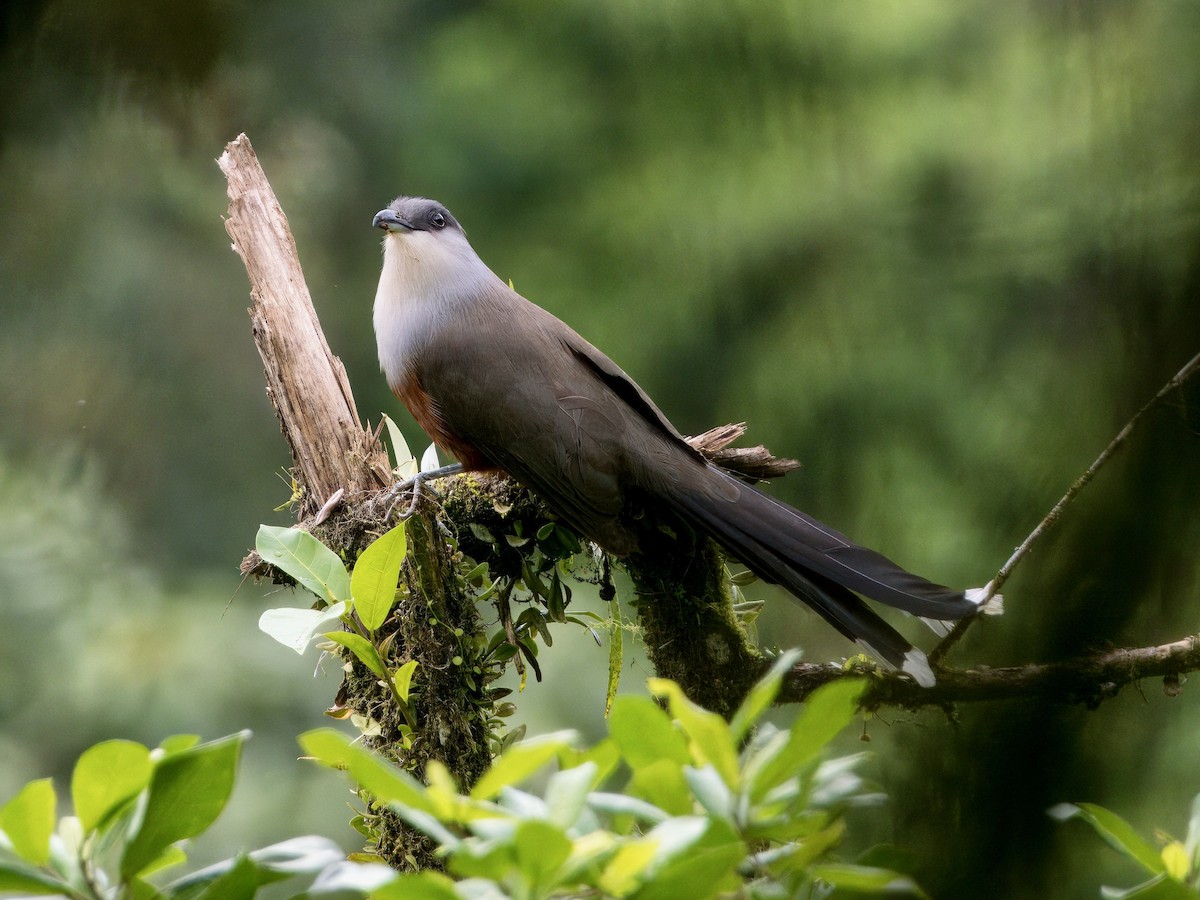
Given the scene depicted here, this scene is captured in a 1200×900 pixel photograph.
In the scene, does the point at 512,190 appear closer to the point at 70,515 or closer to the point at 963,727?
the point at 70,515

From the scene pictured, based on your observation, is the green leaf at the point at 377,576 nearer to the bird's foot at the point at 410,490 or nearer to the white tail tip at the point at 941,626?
the bird's foot at the point at 410,490

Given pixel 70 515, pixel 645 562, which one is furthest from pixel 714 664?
pixel 70 515

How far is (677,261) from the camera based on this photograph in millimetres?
1787

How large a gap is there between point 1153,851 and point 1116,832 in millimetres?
92

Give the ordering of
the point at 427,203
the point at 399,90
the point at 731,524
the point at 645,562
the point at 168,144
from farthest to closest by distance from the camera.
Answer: the point at 399,90, the point at 168,144, the point at 427,203, the point at 645,562, the point at 731,524

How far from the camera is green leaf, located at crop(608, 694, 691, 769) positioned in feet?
2.37

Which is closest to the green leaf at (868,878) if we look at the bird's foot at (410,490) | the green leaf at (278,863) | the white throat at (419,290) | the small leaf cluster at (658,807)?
the small leaf cluster at (658,807)

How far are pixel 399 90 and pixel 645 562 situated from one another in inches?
142

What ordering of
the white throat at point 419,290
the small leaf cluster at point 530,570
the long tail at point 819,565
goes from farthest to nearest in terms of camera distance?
the white throat at point 419,290 → the small leaf cluster at point 530,570 → the long tail at point 819,565

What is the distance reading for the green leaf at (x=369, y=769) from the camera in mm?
652

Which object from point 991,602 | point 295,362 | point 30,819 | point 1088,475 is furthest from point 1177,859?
point 295,362

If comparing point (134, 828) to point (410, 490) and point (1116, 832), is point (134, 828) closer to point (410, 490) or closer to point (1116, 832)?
point (1116, 832)

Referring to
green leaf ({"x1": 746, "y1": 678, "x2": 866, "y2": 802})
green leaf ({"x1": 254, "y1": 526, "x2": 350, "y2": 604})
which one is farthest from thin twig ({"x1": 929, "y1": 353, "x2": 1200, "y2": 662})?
green leaf ({"x1": 254, "y1": 526, "x2": 350, "y2": 604})

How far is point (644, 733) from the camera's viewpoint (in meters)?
0.75
